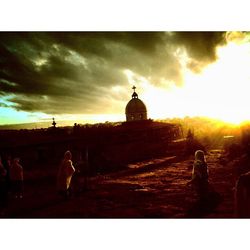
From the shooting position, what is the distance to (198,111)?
27.2ft

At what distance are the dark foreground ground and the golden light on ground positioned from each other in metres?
1.97

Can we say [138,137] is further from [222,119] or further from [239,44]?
[239,44]

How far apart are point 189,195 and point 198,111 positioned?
236 centimetres

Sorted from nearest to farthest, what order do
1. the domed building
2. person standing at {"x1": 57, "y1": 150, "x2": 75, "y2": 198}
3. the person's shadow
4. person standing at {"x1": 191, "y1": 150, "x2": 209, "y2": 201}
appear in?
the person's shadow < person standing at {"x1": 191, "y1": 150, "x2": 209, "y2": 201} < person standing at {"x1": 57, "y1": 150, "x2": 75, "y2": 198} < the domed building

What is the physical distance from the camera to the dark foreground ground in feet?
21.4

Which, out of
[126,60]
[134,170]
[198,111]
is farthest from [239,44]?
[134,170]

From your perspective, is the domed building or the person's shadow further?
the domed building

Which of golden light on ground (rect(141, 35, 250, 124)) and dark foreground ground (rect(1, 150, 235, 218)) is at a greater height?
golden light on ground (rect(141, 35, 250, 124))

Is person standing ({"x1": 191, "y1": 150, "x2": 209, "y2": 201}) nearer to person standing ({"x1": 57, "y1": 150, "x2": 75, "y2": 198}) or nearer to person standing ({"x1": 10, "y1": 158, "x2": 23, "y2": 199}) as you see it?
person standing ({"x1": 57, "y1": 150, "x2": 75, "y2": 198})

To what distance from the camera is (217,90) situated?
8.09 m

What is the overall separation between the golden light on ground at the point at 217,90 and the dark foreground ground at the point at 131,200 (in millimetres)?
1971

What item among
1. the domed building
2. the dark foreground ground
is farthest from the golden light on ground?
the dark foreground ground

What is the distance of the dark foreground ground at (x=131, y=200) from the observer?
653cm

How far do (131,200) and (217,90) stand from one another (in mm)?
3694
